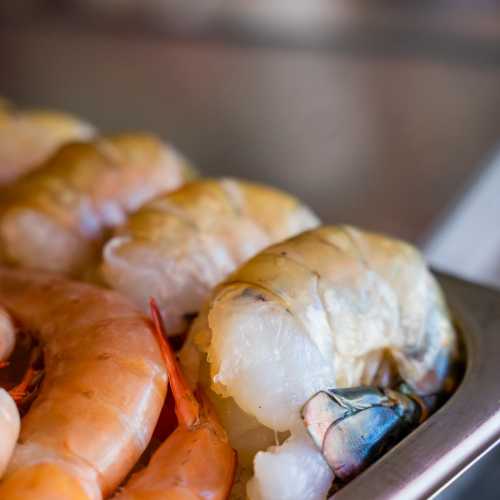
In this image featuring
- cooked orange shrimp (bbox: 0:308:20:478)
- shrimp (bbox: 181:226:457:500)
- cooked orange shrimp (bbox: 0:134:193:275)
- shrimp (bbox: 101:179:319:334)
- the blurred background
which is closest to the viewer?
cooked orange shrimp (bbox: 0:308:20:478)

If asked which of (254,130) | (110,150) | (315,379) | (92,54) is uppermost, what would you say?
(315,379)

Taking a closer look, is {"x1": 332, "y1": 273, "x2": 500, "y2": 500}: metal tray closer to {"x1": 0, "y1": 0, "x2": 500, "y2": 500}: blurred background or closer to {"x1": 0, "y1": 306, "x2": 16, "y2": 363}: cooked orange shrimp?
{"x1": 0, "y1": 306, "x2": 16, "y2": 363}: cooked orange shrimp

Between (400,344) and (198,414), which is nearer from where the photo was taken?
(198,414)

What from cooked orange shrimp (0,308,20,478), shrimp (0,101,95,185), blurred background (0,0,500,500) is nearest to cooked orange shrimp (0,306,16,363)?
cooked orange shrimp (0,308,20,478)

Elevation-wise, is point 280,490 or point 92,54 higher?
point 280,490

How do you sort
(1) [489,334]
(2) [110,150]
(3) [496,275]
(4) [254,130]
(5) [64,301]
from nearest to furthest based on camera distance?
1. (5) [64,301]
2. (1) [489,334]
3. (2) [110,150]
4. (3) [496,275]
5. (4) [254,130]

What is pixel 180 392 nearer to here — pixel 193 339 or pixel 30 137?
pixel 193 339

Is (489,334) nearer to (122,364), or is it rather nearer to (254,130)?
(122,364)

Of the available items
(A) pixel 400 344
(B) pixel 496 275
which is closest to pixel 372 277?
(A) pixel 400 344

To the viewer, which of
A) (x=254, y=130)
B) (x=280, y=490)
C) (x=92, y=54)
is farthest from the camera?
(x=92, y=54)
